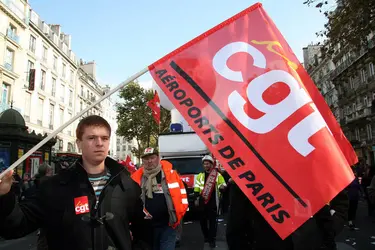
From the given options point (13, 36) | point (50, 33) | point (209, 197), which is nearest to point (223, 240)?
point (209, 197)

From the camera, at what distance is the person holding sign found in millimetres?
1997

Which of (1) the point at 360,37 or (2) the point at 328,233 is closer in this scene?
(2) the point at 328,233

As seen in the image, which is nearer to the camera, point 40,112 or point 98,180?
point 98,180

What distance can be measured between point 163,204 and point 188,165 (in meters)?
7.46

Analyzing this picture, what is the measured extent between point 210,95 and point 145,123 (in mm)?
43687

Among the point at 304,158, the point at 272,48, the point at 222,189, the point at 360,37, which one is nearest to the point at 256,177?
the point at 304,158

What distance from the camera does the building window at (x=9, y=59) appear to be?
2954 cm

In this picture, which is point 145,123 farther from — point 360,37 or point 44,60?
point 360,37

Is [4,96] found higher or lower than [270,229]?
higher

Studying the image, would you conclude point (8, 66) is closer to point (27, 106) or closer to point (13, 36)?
point (13, 36)

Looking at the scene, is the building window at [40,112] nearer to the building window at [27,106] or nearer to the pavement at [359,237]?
the building window at [27,106]

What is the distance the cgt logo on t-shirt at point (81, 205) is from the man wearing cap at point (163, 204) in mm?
2527

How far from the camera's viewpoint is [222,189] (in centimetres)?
770

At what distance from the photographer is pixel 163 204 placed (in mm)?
4691
